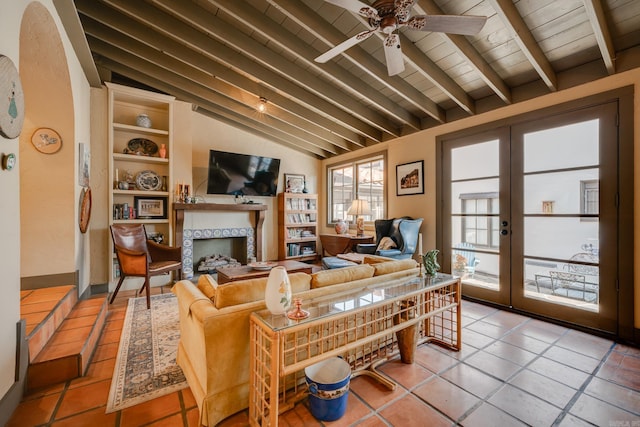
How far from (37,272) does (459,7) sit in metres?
4.50

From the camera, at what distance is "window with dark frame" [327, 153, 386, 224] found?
16.4 feet

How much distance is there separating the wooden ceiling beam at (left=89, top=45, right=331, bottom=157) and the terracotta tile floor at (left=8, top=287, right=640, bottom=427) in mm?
3275

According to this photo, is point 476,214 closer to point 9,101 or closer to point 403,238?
point 403,238

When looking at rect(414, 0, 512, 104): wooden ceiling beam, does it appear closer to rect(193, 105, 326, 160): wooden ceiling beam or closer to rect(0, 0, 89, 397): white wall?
rect(0, 0, 89, 397): white wall

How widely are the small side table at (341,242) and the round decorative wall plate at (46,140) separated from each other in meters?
3.90

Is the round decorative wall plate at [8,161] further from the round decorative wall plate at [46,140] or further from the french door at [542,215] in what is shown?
the french door at [542,215]

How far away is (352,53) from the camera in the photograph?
8.84ft

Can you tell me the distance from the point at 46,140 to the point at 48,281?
139 centimetres

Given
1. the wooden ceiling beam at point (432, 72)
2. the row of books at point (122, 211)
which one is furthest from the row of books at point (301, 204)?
the wooden ceiling beam at point (432, 72)

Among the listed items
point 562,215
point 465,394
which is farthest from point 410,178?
point 465,394

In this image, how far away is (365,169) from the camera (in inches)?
209

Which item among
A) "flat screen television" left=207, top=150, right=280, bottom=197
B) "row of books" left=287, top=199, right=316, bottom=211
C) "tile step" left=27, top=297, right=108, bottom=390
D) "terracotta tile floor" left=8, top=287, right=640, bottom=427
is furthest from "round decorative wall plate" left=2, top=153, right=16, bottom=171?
"row of books" left=287, top=199, right=316, bottom=211

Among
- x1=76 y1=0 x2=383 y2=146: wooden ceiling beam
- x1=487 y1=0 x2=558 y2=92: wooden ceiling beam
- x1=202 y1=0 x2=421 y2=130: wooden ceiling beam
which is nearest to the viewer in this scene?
x1=487 y1=0 x2=558 y2=92: wooden ceiling beam

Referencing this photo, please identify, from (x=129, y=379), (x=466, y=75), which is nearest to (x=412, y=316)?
(x=129, y=379)
